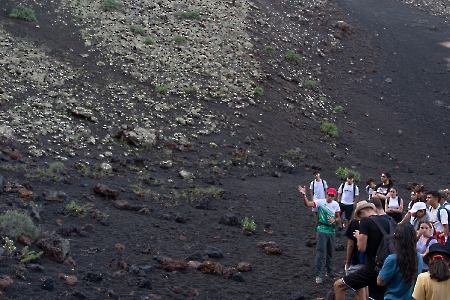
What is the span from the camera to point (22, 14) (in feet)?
73.4

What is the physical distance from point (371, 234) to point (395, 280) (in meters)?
0.85

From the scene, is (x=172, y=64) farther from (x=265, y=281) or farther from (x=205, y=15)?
(x=265, y=281)

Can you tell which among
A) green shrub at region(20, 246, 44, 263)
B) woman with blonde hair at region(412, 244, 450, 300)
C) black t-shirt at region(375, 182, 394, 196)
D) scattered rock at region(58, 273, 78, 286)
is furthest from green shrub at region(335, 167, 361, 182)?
woman with blonde hair at region(412, 244, 450, 300)

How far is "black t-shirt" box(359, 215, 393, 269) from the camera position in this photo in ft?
19.9

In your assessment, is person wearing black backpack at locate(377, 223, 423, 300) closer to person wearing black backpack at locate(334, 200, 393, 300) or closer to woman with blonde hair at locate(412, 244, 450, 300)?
woman with blonde hair at locate(412, 244, 450, 300)

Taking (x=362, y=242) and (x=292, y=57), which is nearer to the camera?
(x=362, y=242)

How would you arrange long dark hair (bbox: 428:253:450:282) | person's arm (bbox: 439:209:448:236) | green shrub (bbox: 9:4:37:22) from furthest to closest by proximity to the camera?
green shrub (bbox: 9:4:37:22)
person's arm (bbox: 439:209:448:236)
long dark hair (bbox: 428:253:450:282)

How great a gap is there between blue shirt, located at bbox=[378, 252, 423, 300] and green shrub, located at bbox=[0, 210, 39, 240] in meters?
5.77

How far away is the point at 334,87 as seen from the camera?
27.5 metres

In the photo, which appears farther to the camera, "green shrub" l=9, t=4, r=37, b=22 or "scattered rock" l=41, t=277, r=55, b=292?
"green shrub" l=9, t=4, r=37, b=22

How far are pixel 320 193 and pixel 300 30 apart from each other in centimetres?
A: 2104

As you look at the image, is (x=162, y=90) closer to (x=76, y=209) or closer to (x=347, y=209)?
(x=76, y=209)

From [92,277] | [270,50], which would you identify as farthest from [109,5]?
[92,277]

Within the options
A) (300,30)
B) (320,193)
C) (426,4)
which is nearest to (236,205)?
(320,193)
